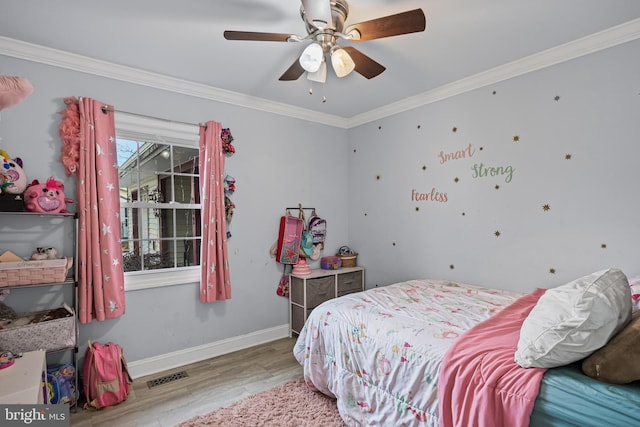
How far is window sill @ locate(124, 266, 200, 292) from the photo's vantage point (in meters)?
2.71

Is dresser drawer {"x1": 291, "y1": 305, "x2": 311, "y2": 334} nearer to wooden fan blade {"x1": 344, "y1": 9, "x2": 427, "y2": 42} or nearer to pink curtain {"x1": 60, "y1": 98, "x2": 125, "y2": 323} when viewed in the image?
pink curtain {"x1": 60, "y1": 98, "x2": 125, "y2": 323}

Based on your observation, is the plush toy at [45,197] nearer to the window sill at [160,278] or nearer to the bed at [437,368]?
the window sill at [160,278]

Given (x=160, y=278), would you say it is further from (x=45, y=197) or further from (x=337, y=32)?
(x=337, y=32)

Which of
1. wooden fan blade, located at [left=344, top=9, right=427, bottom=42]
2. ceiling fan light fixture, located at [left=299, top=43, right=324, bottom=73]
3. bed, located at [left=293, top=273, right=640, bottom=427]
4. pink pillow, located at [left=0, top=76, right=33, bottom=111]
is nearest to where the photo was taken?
bed, located at [left=293, top=273, right=640, bottom=427]

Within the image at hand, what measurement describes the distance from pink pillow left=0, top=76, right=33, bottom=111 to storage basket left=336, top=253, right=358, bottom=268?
3071mm

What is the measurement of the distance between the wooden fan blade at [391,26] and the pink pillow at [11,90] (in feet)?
5.10

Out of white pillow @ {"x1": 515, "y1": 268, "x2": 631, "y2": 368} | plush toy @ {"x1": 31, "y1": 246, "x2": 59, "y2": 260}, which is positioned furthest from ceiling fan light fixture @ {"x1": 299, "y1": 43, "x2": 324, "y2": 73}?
plush toy @ {"x1": 31, "y1": 246, "x2": 59, "y2": 260}

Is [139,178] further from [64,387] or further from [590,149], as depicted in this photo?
[590,149]

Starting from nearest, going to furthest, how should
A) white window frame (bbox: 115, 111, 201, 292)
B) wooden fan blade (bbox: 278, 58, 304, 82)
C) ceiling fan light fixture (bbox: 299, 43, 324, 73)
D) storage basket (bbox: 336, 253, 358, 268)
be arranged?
ceiling fan light fixture (bbox: 299, 43, 324, 73), wooden fan blade (bbox: 278, 58, 304, 82), white window frame (bbox: 115, 111, 201, 292), storage basket (bbox: 336, 253, 358, 268)

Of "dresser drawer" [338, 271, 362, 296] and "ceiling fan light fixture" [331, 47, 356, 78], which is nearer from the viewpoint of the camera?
"ceiling fan light fixture" [331, 47, 356, 78]

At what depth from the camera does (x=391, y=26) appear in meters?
1.68

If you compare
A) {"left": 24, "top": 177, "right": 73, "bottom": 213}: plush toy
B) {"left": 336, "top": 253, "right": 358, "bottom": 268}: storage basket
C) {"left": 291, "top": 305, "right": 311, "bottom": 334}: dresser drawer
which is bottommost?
{"left": 291, "top": 305, "right": 311, "bottom": 334}: dresser drawer

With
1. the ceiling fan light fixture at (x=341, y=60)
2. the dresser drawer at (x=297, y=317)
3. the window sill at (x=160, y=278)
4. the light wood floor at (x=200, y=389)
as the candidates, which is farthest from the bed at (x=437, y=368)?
the ceiling fan light fixture at (x=341, y=60)

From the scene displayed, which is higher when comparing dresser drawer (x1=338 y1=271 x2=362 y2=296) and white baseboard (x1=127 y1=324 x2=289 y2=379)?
dresser drawer (x1=338 y1=271 x2=362 y2=296)
